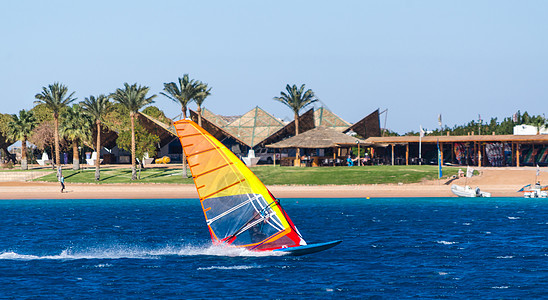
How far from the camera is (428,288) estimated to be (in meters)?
20.2

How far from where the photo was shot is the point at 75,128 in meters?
78.4

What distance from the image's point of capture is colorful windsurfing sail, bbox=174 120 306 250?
21.1 metres

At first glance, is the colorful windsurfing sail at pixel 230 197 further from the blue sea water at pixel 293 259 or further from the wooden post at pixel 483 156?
the wooden post at pixel 483 156

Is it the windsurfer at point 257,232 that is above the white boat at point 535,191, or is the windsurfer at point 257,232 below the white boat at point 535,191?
above

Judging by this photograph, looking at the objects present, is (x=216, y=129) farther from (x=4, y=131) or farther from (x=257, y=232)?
(x=257, y=232)

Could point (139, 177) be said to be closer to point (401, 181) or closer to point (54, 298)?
point (401, 181)

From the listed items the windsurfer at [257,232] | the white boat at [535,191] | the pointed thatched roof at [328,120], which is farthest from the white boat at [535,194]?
the pointed thatched roof at [328,120]

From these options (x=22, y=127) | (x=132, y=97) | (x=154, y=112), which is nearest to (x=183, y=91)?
(x=132, y=97)

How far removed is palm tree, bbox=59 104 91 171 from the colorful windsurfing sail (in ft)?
189

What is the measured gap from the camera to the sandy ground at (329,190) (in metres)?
53.8

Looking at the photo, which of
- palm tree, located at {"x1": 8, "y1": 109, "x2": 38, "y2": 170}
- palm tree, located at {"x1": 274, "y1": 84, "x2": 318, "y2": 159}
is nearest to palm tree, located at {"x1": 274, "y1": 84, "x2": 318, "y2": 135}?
palm tree, located at {"x1": 274, "y1": 84, "x2": 318, "y2": 159}

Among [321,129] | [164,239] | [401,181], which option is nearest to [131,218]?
[164,239]

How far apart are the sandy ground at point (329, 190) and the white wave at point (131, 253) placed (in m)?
25.7

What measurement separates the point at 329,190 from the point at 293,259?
31.4 m
